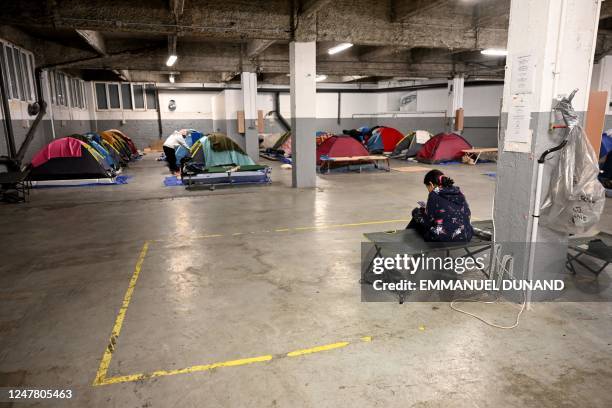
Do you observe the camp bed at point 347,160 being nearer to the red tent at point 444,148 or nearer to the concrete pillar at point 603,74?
the red tent at point 444,148

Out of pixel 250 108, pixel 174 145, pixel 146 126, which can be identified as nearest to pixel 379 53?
pixel 250 108

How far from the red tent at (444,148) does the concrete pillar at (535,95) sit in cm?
1161

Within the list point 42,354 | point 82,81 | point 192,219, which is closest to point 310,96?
point 192,219

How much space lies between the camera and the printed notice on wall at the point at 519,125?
134 inches

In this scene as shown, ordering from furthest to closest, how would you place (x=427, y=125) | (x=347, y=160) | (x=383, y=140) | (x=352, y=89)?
(x=352, y=89), (x=427, y=125), (x=383, y=140), (x=347, y=160)

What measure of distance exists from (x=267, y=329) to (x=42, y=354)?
167 cm

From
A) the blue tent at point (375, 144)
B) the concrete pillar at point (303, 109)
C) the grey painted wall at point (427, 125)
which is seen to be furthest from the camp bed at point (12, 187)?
the blue tent at point (375, 144)

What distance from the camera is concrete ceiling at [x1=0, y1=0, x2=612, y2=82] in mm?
8125

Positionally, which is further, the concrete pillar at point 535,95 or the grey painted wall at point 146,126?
the grey painted wall at point 146,126

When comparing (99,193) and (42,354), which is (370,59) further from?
(42,354)

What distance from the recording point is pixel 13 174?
324 inches

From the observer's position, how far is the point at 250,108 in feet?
48.9

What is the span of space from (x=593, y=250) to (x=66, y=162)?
1103 cm

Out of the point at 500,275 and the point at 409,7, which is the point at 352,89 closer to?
the point at 409,7
